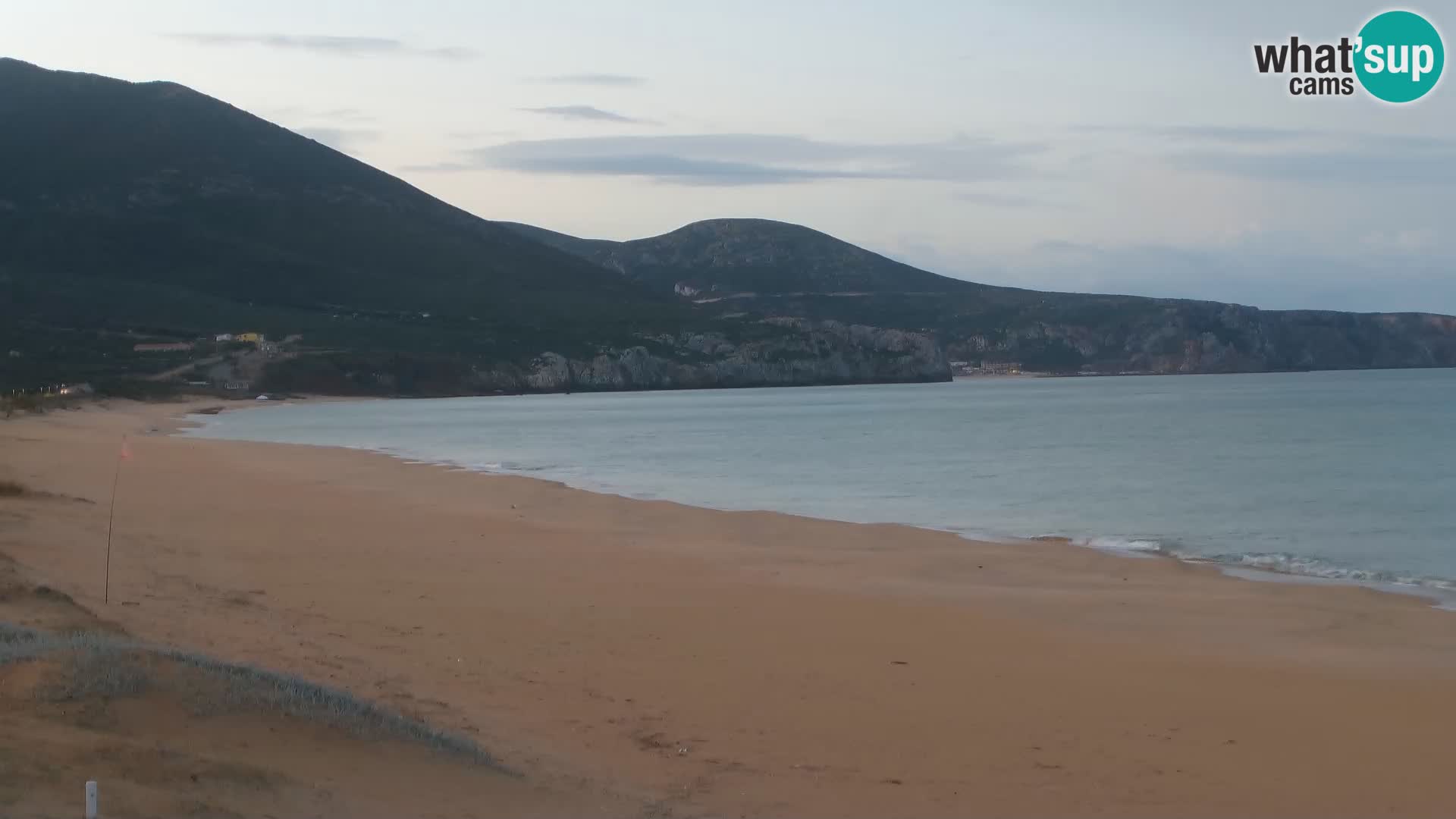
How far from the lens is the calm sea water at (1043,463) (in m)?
20.8

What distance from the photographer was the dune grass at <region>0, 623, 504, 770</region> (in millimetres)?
6543

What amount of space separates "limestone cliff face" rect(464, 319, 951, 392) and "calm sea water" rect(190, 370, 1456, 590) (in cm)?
4353

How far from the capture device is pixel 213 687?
6.82 meters

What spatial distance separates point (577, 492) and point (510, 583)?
12.4 m

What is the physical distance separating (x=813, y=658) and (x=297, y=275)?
512ft

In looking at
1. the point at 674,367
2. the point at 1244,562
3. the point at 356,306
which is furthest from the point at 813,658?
the point at 356,306

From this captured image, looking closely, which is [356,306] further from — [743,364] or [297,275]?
[743,364]

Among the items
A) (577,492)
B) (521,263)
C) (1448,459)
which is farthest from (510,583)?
(521,263)

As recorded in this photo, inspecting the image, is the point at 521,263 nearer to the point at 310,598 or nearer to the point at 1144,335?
Answer: the point at 1144,335

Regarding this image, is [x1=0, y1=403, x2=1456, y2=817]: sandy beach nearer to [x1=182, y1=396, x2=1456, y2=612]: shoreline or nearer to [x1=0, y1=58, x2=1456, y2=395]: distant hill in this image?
[x1=182, y1=396, x2=1456, y2=612]: shoreline

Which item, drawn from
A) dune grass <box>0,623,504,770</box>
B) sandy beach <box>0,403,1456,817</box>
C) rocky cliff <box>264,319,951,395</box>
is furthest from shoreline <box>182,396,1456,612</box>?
rocky cliff <box>264,319,951,395</box>

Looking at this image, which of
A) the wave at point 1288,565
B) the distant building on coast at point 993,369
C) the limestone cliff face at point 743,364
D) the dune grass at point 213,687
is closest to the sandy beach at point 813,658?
the dune grass at point 213,687

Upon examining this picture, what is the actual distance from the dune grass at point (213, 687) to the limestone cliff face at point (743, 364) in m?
113

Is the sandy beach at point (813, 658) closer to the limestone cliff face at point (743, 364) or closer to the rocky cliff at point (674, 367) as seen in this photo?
the rocky cliff at point (674, 367)
